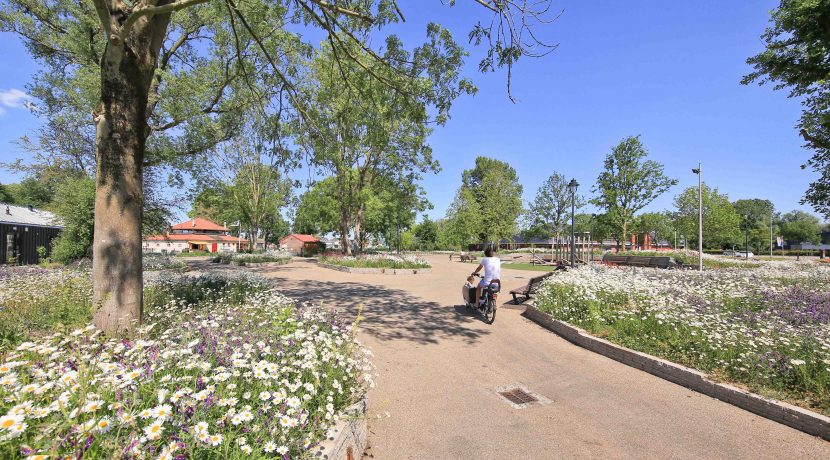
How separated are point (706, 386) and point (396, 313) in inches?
242

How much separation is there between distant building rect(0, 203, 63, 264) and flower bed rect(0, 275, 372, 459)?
19907 millimetres

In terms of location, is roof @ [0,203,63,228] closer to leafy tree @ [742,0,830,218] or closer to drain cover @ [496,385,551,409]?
drain cover @ [496,385,551,409]

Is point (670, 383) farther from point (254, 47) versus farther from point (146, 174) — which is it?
point (146, 174)

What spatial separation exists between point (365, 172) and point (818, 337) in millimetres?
24664

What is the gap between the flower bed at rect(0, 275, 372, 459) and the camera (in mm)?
1648

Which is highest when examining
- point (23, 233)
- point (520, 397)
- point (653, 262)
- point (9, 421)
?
point (23, 233)

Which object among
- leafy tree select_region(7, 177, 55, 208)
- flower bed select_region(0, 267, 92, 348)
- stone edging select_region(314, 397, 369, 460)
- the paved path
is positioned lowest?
the paved path

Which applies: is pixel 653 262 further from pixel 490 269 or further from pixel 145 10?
pixel 145 10

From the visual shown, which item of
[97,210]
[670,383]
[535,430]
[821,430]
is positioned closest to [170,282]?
[97,210]

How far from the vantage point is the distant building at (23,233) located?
722 inches

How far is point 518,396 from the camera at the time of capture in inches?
176

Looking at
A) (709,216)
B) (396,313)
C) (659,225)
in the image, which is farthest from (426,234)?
(396,313)

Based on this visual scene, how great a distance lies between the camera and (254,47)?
8742 millimetres

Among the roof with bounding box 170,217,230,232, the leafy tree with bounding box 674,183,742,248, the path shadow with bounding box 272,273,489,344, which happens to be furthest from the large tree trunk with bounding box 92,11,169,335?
the roof with bounding box 170,217,230,232
